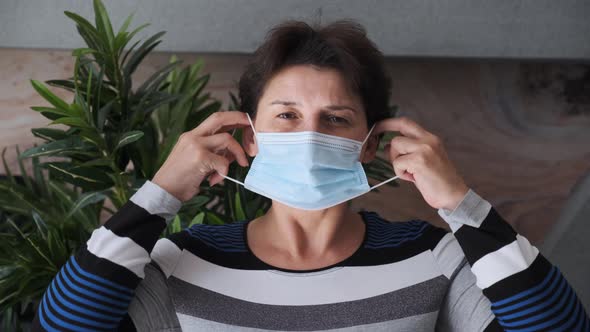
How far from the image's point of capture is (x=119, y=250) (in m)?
1.10

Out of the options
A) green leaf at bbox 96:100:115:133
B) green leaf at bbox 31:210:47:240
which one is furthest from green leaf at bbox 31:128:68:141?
green leaf at bbox 31:210:47:240

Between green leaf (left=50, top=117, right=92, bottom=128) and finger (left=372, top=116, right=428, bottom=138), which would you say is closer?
finger (left=372, top=116, right=428, bottom=138)

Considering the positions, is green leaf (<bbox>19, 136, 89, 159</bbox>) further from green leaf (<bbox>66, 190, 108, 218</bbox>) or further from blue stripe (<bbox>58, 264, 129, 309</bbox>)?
blue stripe (<bbox>58, 264, 129, 309</bbox>)

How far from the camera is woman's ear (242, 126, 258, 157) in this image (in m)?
1.27

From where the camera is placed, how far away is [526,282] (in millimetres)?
1059

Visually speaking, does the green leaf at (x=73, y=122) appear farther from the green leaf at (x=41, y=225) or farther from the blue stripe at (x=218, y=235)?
the blue stripe at (x=218, y=235)

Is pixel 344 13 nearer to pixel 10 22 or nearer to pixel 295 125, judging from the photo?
pixel 295 125

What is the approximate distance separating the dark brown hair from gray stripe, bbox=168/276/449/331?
369 mm

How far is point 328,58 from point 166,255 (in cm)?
53

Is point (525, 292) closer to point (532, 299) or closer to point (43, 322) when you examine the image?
point (532, 299)

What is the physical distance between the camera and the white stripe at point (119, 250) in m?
1.10

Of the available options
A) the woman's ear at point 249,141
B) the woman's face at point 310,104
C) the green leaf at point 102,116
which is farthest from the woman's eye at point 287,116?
the green leaf at point 102,116

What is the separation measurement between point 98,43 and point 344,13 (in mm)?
853

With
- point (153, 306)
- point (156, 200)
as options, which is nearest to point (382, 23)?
point (156, 200)
